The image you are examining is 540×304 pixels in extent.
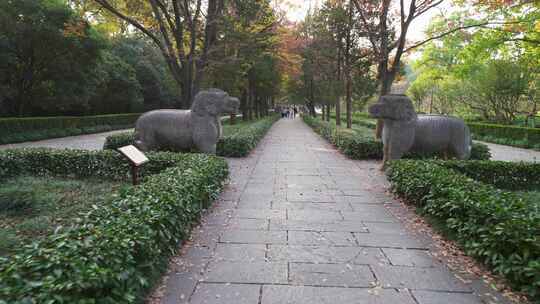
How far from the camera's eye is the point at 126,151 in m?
5.07

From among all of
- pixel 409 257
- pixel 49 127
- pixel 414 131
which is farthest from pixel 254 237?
pixel 49 127

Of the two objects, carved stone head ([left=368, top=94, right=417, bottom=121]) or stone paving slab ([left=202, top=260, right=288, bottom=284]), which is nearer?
stone paving slab ([left=202, top=260, right=288, bottom=284])

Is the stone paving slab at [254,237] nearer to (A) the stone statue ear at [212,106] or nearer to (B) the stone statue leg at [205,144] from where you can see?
(B) the stone statue leg at [205,144]

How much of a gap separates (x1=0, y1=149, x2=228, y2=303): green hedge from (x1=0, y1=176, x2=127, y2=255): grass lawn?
2.54 ft

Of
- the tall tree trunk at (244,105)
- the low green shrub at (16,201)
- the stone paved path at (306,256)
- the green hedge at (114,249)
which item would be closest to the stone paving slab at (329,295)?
the stone paved path at (306,256)

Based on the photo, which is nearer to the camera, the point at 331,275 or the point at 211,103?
the point at 331,275

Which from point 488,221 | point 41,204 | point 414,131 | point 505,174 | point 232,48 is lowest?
point 41,204

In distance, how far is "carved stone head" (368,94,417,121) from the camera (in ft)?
25.6

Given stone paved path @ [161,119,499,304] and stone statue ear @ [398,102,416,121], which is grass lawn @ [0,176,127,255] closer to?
stone paved path @ [161,119,499,304]

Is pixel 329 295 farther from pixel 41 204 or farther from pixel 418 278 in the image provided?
pixel 41 204

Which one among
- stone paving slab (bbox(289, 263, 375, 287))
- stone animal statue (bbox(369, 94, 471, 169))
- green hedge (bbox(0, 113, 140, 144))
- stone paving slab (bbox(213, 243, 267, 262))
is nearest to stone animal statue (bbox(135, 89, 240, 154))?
stone animal statue (bbox(369, 94, 471, 169))

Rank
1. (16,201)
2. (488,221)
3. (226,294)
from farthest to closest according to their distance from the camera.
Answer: (16,201), (488,221), (226,294)

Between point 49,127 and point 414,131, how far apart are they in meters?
17.2

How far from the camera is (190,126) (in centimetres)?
882
